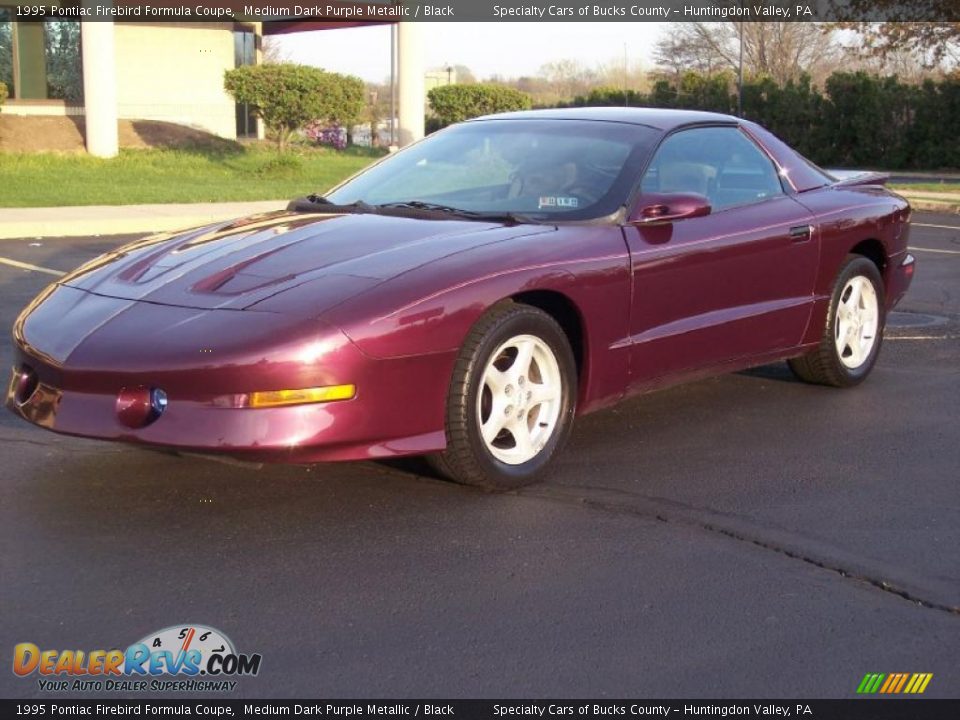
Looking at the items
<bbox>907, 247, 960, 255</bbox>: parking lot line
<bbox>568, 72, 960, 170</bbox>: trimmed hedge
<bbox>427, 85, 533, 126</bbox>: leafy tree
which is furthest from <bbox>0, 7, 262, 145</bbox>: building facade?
<bbox>907, 247, 960, 255</bbox>: parking lot line

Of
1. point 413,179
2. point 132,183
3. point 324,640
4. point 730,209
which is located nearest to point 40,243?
point 132,183

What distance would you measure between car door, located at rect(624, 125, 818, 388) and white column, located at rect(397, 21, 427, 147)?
2113 centimetres

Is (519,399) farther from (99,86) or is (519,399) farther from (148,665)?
(99,86)

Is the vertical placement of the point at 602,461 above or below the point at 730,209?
below

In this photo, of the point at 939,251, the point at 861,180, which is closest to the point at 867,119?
the point at 939,251

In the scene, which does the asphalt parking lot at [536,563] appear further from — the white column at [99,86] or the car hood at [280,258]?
the white column at [99,86]

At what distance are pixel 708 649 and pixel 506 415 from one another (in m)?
1.60

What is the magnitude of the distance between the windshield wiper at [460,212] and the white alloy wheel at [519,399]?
64 centimetres

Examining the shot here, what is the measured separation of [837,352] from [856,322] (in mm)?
269

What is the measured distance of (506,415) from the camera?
16.2 ft

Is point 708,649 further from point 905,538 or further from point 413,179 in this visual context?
point 413,179

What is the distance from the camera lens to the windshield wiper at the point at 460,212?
5.39 meters

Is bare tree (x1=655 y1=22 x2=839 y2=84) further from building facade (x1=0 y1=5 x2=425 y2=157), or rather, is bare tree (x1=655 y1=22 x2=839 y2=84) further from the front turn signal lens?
A: the front turn signal lens

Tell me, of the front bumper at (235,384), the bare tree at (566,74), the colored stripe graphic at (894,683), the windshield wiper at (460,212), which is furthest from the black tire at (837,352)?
the bare tree at (566,74)
